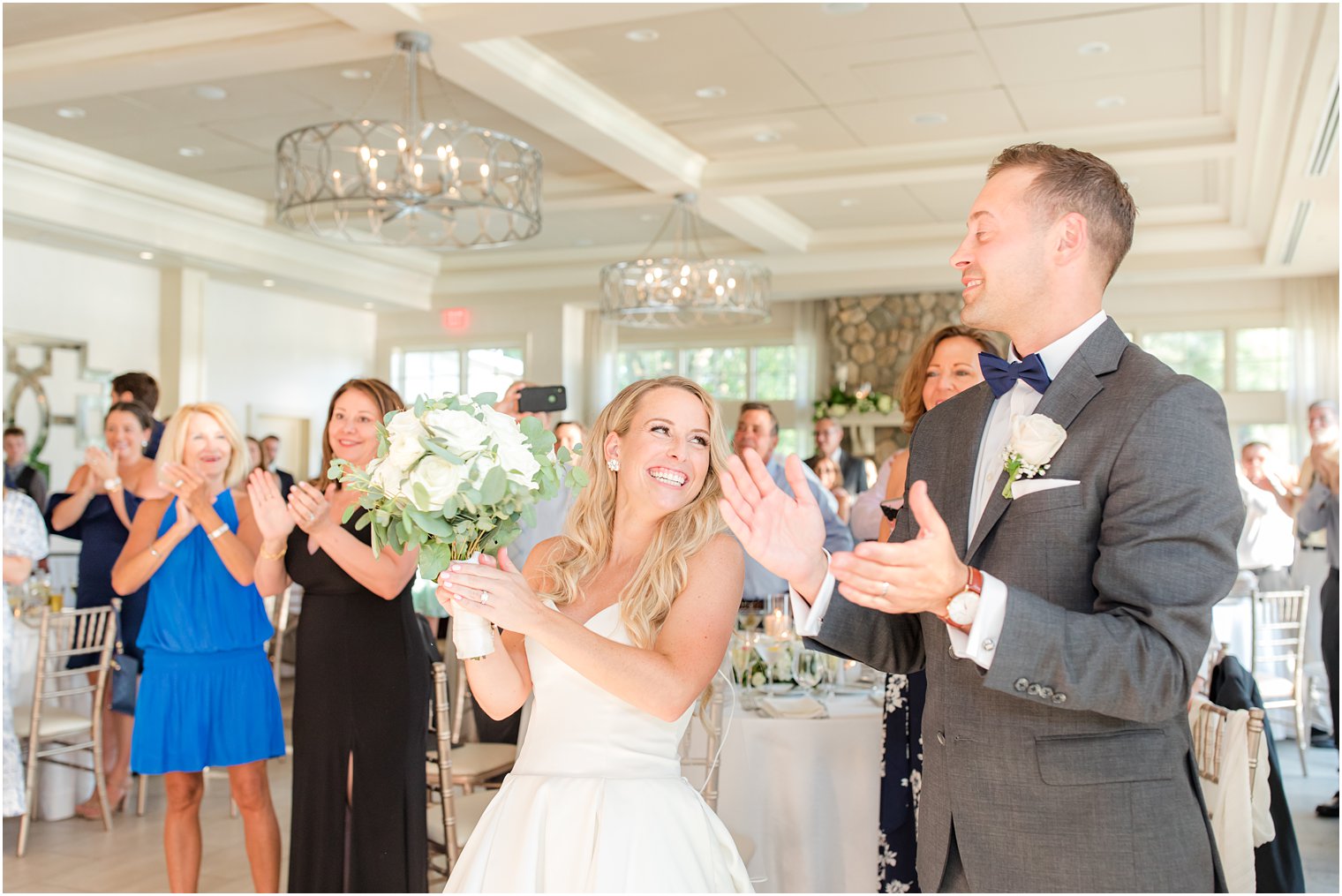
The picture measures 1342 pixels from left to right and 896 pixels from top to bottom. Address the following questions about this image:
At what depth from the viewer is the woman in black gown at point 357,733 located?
354cm

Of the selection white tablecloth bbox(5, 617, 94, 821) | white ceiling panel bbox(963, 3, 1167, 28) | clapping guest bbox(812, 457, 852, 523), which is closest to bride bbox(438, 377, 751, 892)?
white tablecloth bbox(5, 617, 94, 821)

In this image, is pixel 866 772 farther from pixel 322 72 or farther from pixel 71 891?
pixel 322 72

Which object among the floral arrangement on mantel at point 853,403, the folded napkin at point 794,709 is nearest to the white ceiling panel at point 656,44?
the folded napkin at point 794,709

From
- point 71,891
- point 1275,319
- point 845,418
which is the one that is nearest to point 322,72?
point 71,891

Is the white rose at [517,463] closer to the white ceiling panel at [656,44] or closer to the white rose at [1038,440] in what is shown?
the white rose at [1038,440]

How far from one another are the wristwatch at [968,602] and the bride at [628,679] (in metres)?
0.88

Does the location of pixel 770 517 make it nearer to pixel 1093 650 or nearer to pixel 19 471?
pixel 1093 650

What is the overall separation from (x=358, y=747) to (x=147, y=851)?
2268 mm

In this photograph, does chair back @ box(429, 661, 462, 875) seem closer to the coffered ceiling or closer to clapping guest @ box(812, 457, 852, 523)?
the coffered ceiling

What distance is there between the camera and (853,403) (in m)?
13.8

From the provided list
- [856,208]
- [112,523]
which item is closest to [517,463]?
[112,523]

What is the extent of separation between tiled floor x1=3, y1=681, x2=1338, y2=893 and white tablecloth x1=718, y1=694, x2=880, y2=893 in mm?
1609

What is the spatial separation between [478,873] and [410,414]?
3.19 feet

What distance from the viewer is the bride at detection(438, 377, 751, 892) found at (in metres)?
2.32
